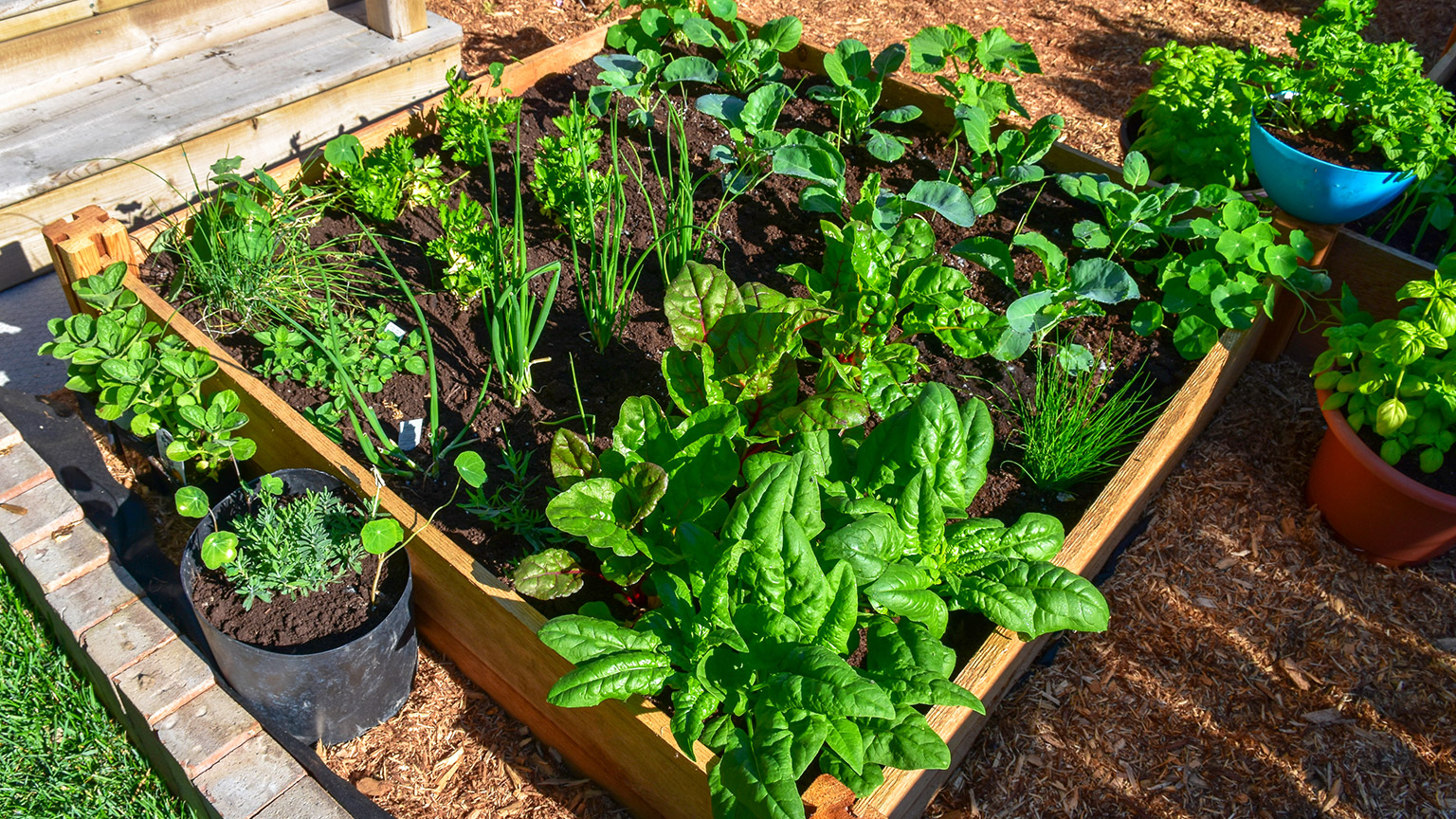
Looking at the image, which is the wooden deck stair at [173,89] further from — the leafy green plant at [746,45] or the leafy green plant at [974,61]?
the leafy green plant at [974,61]

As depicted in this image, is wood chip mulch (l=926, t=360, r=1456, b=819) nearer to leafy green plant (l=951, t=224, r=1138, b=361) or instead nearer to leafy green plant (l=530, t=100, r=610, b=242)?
leafy green plant (l=951, t=224, r=1138, b=361)

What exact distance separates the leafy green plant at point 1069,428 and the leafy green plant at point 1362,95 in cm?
99

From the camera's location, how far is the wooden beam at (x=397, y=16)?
3566 mm

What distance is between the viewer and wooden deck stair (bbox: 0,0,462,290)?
3061 millimetres

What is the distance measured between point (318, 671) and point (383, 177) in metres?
1.39

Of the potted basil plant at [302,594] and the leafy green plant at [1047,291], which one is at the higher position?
the leafy green plant at [1047,291]

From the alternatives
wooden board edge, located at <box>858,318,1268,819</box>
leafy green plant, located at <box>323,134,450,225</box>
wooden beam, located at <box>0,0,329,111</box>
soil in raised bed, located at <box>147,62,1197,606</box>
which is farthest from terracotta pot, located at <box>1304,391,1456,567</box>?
wooden beam, located at <box>0,0,329,111</box>

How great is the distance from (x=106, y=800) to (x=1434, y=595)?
10.5ft

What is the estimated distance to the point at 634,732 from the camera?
74.1 inches

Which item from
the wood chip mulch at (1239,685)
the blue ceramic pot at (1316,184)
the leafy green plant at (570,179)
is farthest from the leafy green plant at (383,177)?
the blue ceramic pot at (1316,184)

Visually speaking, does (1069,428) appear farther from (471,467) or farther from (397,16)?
(397,16)

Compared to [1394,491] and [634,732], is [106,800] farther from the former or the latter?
[1394,491]

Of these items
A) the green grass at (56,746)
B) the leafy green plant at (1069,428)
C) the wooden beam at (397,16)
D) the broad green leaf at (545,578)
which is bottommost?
the green grass at (56,746)

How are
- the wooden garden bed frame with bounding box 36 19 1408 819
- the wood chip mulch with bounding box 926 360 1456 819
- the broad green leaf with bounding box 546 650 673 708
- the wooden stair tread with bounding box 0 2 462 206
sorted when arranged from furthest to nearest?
the wooden stair tread with bounding box 0 2 462 206
the wood chip mulch with bounding box 926 360 1456 819
the wooden garden bed frame with bounding box 36 19 1408 819
the broad green leaf with bounding box 546 650 673 708
